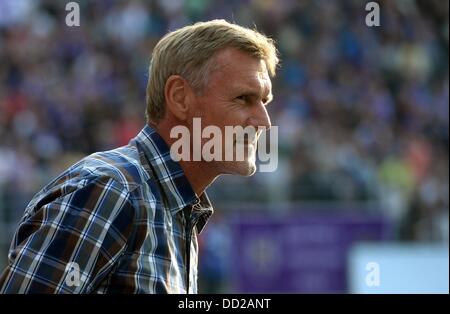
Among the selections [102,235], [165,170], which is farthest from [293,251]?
[102,235]

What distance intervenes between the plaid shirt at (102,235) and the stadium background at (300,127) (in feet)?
18.2

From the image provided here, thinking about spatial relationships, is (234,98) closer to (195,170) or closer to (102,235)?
(195,170)

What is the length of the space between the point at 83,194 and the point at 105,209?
2.2 inches

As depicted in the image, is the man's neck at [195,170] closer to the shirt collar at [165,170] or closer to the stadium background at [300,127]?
the shirt collar at [165,170]

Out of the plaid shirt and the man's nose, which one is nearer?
the plaid shirt

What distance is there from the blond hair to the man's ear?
0.02 metres

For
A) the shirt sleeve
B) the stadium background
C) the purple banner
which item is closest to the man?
the shirt sleeve

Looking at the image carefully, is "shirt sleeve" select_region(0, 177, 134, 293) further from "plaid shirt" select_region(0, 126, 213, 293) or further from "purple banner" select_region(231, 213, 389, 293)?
"purple banner" select_region(231, 213, 389, 293)

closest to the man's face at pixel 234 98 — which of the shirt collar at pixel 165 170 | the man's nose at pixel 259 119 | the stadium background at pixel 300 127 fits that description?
the man's nose at pixel 259 119

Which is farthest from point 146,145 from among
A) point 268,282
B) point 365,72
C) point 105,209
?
point 365,72

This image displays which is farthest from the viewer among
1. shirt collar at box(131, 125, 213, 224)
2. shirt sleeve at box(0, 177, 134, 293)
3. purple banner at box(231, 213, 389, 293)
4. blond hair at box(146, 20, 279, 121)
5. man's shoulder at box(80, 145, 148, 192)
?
purple banner at box(231, 213, 389, 293)

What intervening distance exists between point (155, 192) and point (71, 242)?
1.04ft

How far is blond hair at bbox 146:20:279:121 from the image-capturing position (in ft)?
8.38
